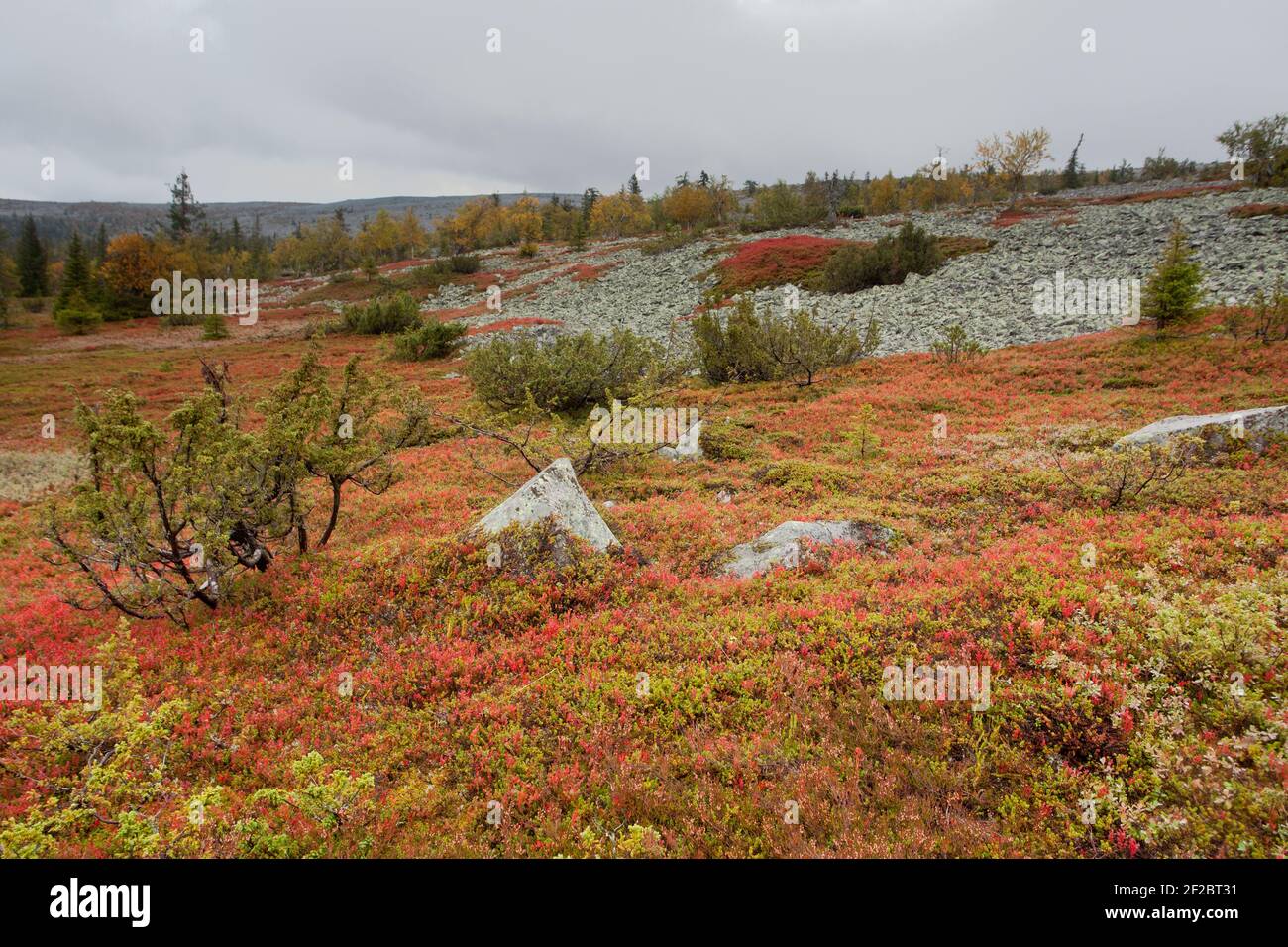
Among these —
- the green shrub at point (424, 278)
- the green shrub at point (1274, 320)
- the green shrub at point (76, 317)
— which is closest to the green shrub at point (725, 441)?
the green shrub at point (1274, 320)

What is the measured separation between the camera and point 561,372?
23922mm

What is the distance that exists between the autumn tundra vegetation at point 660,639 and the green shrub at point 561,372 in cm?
418

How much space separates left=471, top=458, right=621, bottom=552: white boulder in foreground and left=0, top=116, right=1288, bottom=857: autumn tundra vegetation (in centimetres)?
39

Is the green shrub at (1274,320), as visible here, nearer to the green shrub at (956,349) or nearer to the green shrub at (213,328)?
the green shrub at (956,349)

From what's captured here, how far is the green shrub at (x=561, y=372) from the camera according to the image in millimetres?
23438

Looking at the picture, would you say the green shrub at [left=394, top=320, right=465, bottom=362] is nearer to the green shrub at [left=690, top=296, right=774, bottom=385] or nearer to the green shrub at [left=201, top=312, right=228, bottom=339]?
the green shrub at [left=690, top=296, right=774, bottom=385]

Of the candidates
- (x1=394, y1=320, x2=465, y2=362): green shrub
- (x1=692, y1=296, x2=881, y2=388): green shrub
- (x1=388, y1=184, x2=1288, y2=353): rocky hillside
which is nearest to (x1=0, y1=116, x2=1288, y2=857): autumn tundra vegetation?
(x1=692, y1=296, x2=881, y2=388): green shrub

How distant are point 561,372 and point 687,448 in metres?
8.02

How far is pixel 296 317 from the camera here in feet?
211

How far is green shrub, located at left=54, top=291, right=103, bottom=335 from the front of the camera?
61750mm

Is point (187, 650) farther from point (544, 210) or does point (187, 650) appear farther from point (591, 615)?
point (544, 210)

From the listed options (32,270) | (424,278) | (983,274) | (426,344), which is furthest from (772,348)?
(32,270)

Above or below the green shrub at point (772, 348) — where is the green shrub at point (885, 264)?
above
